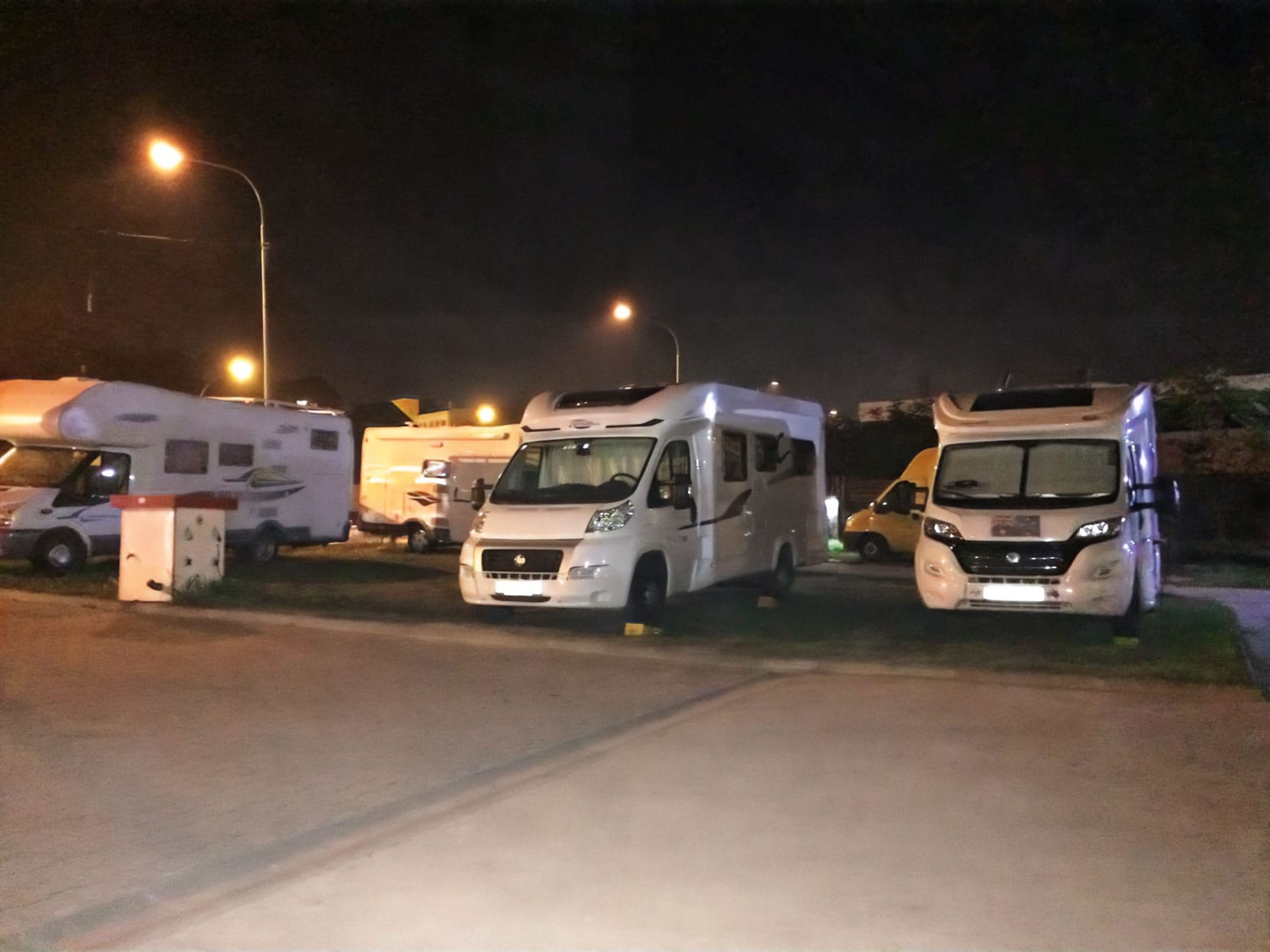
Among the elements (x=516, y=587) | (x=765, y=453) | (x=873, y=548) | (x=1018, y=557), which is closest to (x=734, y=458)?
(x=765, y=453)

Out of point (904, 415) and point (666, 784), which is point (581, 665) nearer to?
point (666, 784)

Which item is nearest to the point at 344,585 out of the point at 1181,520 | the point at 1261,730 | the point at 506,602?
the point at 506,602

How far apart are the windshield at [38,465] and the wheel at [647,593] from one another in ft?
34.8

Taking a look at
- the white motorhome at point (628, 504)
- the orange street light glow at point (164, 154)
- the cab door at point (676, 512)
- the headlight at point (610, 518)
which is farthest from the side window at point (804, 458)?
the orange street light glow at point (164, 154)

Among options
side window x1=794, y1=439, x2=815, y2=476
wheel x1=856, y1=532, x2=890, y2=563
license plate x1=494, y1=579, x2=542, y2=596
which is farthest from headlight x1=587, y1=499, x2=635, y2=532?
wheel x1=856, y1=532, x2=890, y2=563

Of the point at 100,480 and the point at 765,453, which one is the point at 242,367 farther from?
the point at 765,453

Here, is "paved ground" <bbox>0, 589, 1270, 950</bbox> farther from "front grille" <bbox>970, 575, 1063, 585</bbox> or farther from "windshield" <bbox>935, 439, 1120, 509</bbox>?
"windshield" <bbox>935, 439, 1120, 509</bbox>

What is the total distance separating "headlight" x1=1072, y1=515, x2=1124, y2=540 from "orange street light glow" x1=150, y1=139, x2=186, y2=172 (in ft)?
50.1

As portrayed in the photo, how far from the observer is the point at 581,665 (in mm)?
10438

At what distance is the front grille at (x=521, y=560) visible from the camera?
38.3 feet

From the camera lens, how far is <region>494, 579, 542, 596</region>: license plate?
11.7 metres

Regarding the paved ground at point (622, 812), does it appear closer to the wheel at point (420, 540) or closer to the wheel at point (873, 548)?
the wheel at point (873, 548)

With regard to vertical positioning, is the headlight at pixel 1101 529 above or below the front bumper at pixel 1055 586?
above

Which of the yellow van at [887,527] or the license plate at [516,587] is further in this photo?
the yellow van at [887,527]
